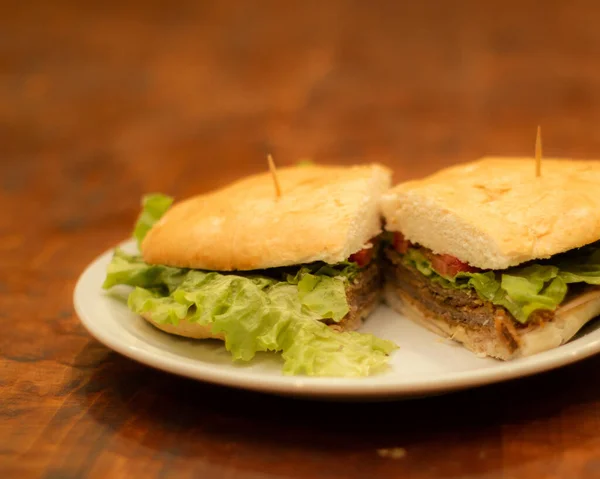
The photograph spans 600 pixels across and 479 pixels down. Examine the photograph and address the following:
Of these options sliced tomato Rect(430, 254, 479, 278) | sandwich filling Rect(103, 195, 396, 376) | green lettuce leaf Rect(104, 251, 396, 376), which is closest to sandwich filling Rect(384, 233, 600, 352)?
sliced tomato Rect(430, 254, 479, 278)

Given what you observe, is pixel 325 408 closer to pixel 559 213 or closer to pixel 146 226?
pixel 559 213

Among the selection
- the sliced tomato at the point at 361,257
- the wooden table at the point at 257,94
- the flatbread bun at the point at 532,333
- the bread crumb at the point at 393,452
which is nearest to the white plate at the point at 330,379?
the flatbread bun at the point at 532,333

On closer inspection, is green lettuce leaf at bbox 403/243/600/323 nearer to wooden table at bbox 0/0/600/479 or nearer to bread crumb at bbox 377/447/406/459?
bread crumb at bbox 377/447/406/459

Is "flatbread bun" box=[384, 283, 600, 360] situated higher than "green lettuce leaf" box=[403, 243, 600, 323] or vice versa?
"green lettuce leaf" box=[403, 243, 600, 323]

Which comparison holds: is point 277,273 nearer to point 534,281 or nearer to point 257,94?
point 534,281

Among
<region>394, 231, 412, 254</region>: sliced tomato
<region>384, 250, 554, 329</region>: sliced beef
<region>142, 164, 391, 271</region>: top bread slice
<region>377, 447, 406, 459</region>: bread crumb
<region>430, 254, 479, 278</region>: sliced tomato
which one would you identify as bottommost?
<region>377, 447, 406, 459</region>: bread crumb

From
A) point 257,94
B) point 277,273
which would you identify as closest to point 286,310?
point 277,273

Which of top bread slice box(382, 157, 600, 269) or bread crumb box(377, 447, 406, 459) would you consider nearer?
bread crumb box(377, 447, 406, 459)

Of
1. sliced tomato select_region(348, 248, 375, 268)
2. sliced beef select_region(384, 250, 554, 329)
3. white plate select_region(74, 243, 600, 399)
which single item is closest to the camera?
white plate select_region(74, 243, 600, 399)

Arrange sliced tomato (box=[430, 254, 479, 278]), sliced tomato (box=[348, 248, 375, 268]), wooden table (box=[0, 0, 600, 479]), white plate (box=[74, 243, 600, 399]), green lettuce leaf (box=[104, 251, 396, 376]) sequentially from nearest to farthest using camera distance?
white plate (box=[74, 243, 600, 399]) → green lettuce leaf (box=[104, 251, 396, 376]) → sliced tomato (box=[430, 254, 479, 278]) → sliced tomato (box=[348, 248, 375, 268]) → wooden table (box=[0, 0, 600, 479])
